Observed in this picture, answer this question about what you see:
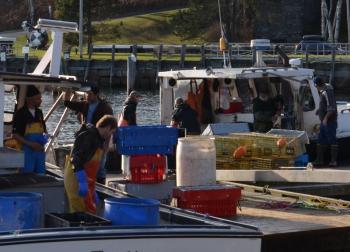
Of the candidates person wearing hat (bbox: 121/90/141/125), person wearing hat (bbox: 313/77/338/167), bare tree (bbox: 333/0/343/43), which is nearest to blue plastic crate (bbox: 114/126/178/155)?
person wearing hat (bbox: 121/90/141/125)

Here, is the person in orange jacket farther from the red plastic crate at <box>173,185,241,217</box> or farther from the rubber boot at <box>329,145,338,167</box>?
the rubber boot at <box>329,145,338,167</box>

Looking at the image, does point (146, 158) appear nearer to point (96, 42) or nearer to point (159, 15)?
point (96, 42)

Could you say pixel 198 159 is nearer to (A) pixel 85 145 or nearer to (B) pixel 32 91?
(B) pixel 32 91

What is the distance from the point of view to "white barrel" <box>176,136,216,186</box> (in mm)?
12023

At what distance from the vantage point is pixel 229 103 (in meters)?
18.4

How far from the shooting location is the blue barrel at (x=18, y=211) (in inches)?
324

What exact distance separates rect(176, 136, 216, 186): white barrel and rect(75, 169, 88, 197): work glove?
9.82 ft

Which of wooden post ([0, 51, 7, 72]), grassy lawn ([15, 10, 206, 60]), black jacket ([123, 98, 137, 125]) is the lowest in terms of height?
black jacket ([123, 98, 137, 125])

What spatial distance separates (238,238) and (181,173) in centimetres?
416

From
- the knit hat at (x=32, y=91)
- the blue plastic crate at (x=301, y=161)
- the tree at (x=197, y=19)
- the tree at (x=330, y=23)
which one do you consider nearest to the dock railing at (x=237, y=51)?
the tree at (x=330, y=23)

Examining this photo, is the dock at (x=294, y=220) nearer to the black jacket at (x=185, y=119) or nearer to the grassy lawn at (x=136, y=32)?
the black jacket at (x=185, y=119)

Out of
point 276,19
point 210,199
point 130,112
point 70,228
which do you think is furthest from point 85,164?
point 276,19

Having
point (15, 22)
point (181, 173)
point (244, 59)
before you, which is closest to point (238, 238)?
point (181, 173)

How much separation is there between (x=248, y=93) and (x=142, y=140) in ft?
20.7
